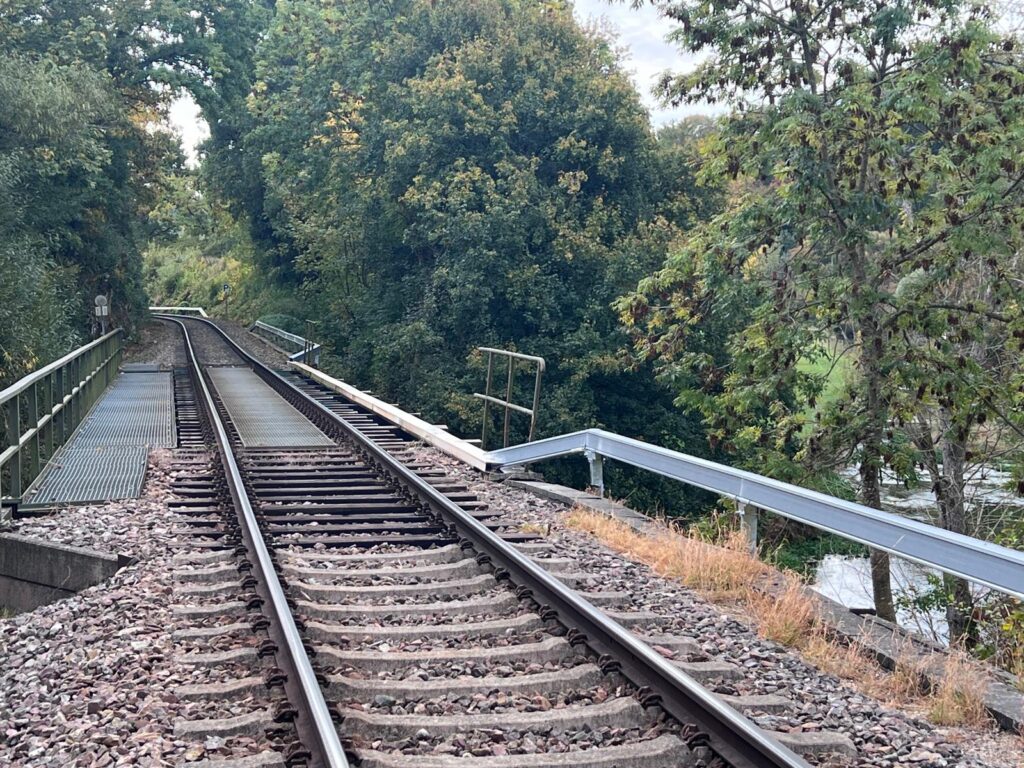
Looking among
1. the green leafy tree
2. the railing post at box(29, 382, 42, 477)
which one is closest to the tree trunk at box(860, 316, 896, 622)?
the railing post at box(29, 382, 42, 477)

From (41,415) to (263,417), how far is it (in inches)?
182

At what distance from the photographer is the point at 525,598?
6.16 m

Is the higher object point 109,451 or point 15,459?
point 15,459

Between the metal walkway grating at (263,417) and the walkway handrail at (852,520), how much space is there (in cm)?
562

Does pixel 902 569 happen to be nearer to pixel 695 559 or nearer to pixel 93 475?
pixel 695 559

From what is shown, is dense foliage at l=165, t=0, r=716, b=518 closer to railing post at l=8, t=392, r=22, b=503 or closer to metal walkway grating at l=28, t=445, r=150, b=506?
metal walkway grating at l=28, t=445, r=150, b=506

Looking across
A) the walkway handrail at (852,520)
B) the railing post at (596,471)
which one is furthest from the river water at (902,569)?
the walkway handrail at (852,520)

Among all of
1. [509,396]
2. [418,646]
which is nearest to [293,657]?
[418,646]

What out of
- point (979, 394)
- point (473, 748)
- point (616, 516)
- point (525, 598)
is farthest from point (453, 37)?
point (473, 748)

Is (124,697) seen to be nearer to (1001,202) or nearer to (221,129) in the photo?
(1001,202)

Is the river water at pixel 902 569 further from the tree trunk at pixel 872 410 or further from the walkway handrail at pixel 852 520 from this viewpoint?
the walkway handrail at pixel 852 520

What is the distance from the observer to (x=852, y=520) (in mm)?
5879

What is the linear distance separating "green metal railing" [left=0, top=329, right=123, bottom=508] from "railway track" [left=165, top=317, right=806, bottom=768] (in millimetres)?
1362

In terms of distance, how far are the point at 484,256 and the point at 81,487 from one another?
53.9 feet
